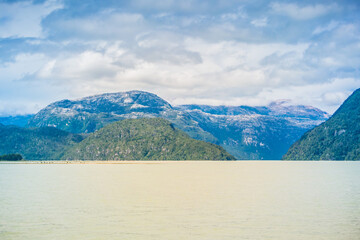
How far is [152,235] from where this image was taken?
5038cm

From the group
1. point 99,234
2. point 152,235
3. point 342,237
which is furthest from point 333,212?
point 99,234

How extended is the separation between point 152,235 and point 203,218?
564 inches

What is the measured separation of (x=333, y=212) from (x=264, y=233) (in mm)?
23393

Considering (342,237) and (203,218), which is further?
(203,218)

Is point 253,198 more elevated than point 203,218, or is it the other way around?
point 203,218

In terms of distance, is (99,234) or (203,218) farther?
(203,218)

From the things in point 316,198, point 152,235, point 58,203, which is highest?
point 152,235

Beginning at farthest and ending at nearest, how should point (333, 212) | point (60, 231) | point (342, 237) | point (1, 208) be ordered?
point (1, 208) → point (333, 212) → point (60, 231) → point (342, 237)

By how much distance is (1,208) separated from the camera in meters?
73.9

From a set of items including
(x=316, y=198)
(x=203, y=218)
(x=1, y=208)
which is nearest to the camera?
(x=203, y=218)

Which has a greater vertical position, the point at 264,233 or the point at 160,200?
the point at 264,233

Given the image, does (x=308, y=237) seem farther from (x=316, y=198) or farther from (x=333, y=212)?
(x=316, y=198)

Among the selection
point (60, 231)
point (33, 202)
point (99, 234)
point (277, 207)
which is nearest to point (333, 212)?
point (277, 207)

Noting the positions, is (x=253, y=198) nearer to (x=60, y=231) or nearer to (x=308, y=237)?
(x=308, y=237)
